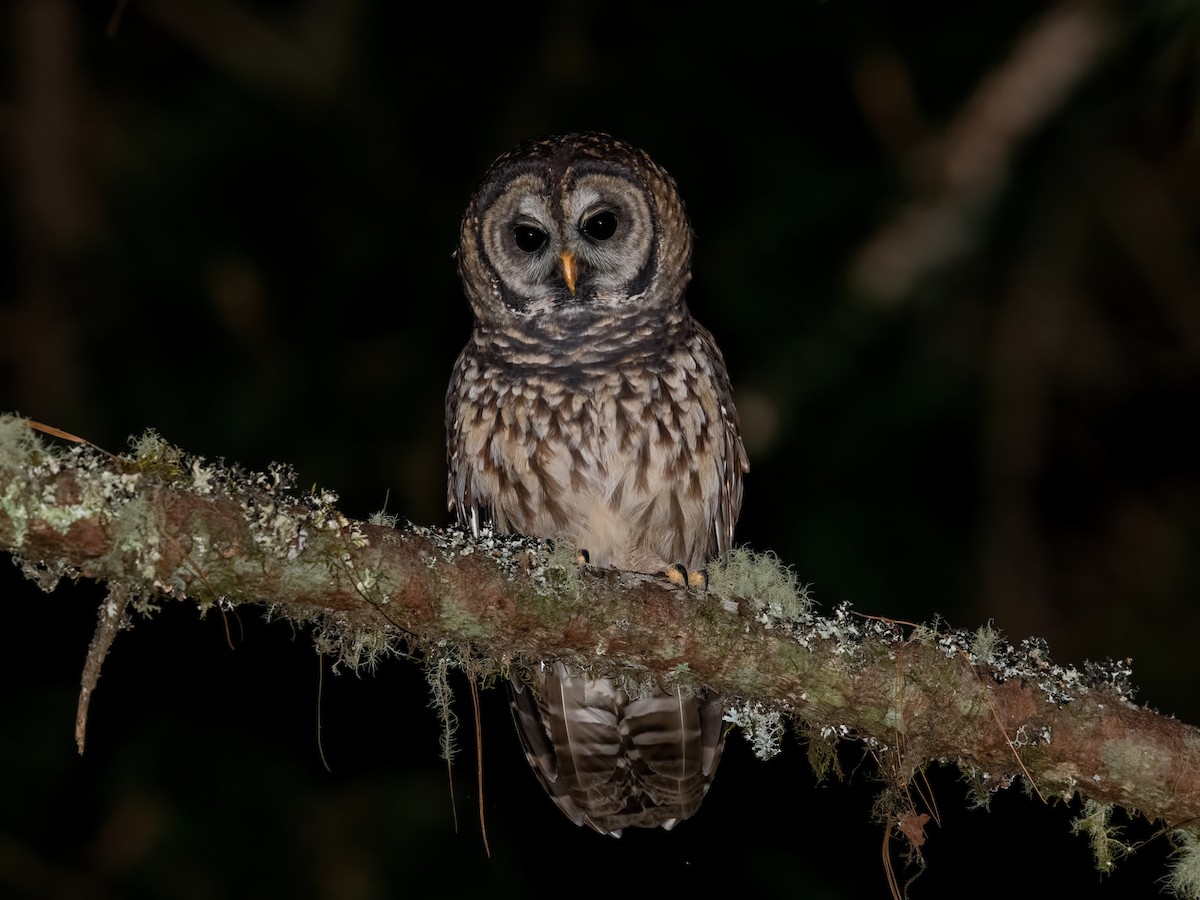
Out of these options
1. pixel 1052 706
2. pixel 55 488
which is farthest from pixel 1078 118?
pixel 55 488

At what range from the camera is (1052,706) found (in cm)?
284

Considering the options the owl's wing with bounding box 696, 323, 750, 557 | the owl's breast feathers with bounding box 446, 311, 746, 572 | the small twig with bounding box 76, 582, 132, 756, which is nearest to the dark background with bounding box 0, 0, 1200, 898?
the owl's wing with bounding box 696, 323, 750, 557

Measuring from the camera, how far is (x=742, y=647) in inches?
113

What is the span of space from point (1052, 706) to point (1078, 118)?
378 centimetres

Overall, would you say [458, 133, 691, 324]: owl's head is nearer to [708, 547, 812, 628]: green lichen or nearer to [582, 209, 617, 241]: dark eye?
[582, 209, 617, 241]: dark eye

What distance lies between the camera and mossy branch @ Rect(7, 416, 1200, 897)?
2553mm

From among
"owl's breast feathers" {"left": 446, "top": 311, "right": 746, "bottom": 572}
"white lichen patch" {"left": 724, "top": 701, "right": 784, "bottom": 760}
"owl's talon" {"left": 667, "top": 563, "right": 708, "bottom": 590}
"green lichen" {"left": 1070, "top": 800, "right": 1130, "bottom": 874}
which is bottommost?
"green lichen" {"left": 1070, "top": 800, "right": 1130, "bottom": 874}

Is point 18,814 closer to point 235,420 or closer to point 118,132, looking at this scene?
point 235,420

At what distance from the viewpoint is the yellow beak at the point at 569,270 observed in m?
3.76

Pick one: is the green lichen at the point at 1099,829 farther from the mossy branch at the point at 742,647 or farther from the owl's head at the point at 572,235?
the owl's head at the point at 572,235

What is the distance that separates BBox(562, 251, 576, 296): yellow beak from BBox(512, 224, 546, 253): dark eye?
0.15 m

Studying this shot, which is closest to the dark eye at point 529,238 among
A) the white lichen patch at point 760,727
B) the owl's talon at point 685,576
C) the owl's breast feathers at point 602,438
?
the owl's breast feathers at point 602,438

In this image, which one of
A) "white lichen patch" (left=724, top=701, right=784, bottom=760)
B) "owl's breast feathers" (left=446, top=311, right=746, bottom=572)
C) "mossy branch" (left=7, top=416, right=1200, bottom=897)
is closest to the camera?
"mossy branch" (left=7, top=416, right=1200, bottom=897)

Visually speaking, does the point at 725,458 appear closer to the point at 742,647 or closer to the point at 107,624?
the point at 742,647
